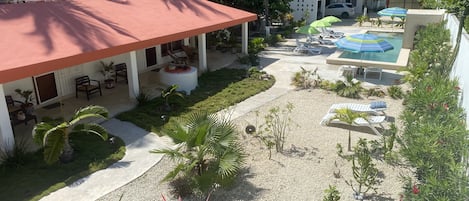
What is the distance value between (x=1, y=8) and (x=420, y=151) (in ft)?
42.8

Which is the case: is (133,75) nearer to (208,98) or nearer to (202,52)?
(208,98)

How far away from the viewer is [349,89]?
14352mm

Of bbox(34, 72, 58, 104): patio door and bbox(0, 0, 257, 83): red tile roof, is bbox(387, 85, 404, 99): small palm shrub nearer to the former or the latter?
bbox(0, 0, 257, 83): red tile roof

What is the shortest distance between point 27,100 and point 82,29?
293cm

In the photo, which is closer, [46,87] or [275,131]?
[275,131]

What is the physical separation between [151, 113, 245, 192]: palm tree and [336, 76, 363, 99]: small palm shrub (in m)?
7.35

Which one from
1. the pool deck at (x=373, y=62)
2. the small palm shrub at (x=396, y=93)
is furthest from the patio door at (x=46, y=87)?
the small palm shrub at (x=396, y=93)

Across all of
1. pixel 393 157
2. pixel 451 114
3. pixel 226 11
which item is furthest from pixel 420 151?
pixel 226 11

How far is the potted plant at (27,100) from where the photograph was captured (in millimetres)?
11477

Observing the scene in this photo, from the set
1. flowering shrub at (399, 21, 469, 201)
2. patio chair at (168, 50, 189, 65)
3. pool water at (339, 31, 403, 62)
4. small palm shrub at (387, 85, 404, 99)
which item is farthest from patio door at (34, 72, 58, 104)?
pool water at (339, 31, 403, 62)

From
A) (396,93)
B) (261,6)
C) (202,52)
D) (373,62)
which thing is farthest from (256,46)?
(396,93)

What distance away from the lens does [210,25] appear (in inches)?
637

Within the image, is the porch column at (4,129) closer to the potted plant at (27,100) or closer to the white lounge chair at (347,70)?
the potted plant at (27,100)

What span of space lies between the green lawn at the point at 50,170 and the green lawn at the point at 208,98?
5.56 ft
